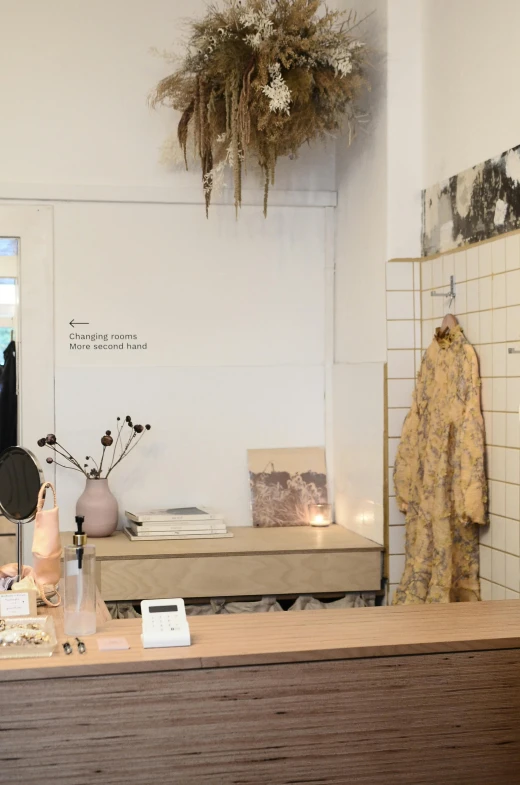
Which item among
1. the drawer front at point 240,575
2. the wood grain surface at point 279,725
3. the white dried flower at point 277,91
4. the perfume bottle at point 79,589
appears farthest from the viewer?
the drawer front at point 240,575

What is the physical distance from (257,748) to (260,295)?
2.69 metres

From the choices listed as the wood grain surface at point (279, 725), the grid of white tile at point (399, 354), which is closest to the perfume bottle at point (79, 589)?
the wood grain surface at point (279, 725)

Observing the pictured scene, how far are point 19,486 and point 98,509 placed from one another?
134 centimetres

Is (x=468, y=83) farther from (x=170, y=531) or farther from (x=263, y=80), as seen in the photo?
(x=170, y=531)

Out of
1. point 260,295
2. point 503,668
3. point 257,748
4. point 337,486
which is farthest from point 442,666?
point 260,295

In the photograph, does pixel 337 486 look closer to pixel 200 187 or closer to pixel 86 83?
pixel 200 187

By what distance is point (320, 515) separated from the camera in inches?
167

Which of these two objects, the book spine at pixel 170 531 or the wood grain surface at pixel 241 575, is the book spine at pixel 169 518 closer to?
the book spine at pixel 170 531

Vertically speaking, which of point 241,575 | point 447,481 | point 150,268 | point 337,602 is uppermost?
point 150,268

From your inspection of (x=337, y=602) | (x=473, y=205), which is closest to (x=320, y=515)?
(x=337, y=602)

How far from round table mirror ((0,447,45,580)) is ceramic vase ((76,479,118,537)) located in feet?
4.15

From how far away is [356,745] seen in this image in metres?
1.97

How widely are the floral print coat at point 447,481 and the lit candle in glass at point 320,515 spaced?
0.77m

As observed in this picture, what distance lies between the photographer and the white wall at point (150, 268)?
13.5ft
